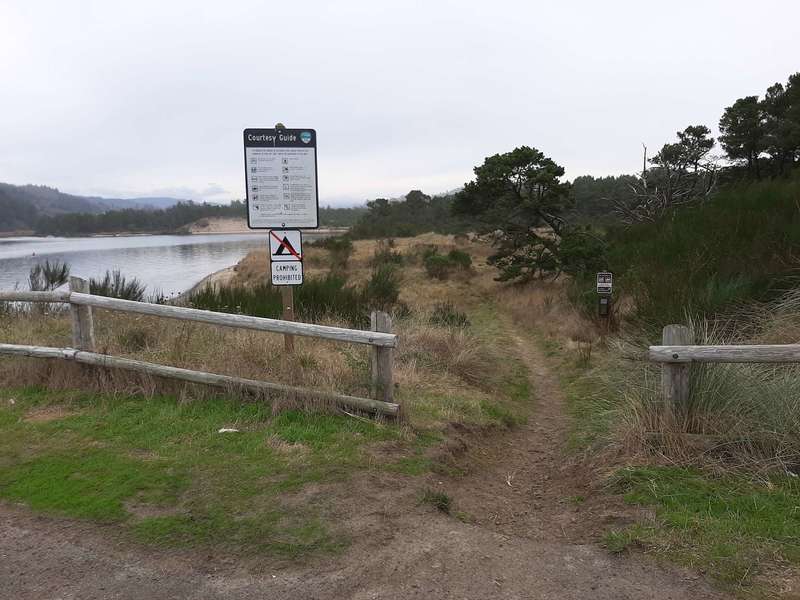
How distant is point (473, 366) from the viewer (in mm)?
7594

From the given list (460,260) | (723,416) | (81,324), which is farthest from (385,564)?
(460,260)

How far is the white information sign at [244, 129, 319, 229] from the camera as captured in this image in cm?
548

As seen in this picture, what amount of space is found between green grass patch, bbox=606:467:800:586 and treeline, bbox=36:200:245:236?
11980cm

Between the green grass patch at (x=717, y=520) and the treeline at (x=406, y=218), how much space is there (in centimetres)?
4009

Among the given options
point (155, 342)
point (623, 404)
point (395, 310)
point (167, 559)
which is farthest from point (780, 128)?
point (167, 559)

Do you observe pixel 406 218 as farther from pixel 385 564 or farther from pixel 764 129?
pixel 385 564

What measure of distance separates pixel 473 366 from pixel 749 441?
3.88m

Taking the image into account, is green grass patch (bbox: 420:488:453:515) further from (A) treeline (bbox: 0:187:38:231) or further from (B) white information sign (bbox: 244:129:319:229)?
(A) treeline (bbox: 0:187:38:231)

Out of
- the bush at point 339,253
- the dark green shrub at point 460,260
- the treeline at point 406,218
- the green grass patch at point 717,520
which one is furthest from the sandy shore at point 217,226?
the green grass patch at point 717,520

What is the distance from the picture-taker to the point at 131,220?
12250 cm

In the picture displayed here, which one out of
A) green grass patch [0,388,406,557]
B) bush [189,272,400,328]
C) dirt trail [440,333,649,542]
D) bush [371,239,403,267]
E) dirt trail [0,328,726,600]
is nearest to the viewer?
dirt trail [0,328,726,600]

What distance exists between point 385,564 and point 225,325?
9.67 ft

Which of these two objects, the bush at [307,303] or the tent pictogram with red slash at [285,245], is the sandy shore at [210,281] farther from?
the tent pictogram with red slash at [285,245]

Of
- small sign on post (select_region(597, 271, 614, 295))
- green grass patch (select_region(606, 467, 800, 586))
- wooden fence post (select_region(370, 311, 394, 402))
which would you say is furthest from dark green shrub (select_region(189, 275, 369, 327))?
green grass patch (select_region(606, 467, 800, 586))
